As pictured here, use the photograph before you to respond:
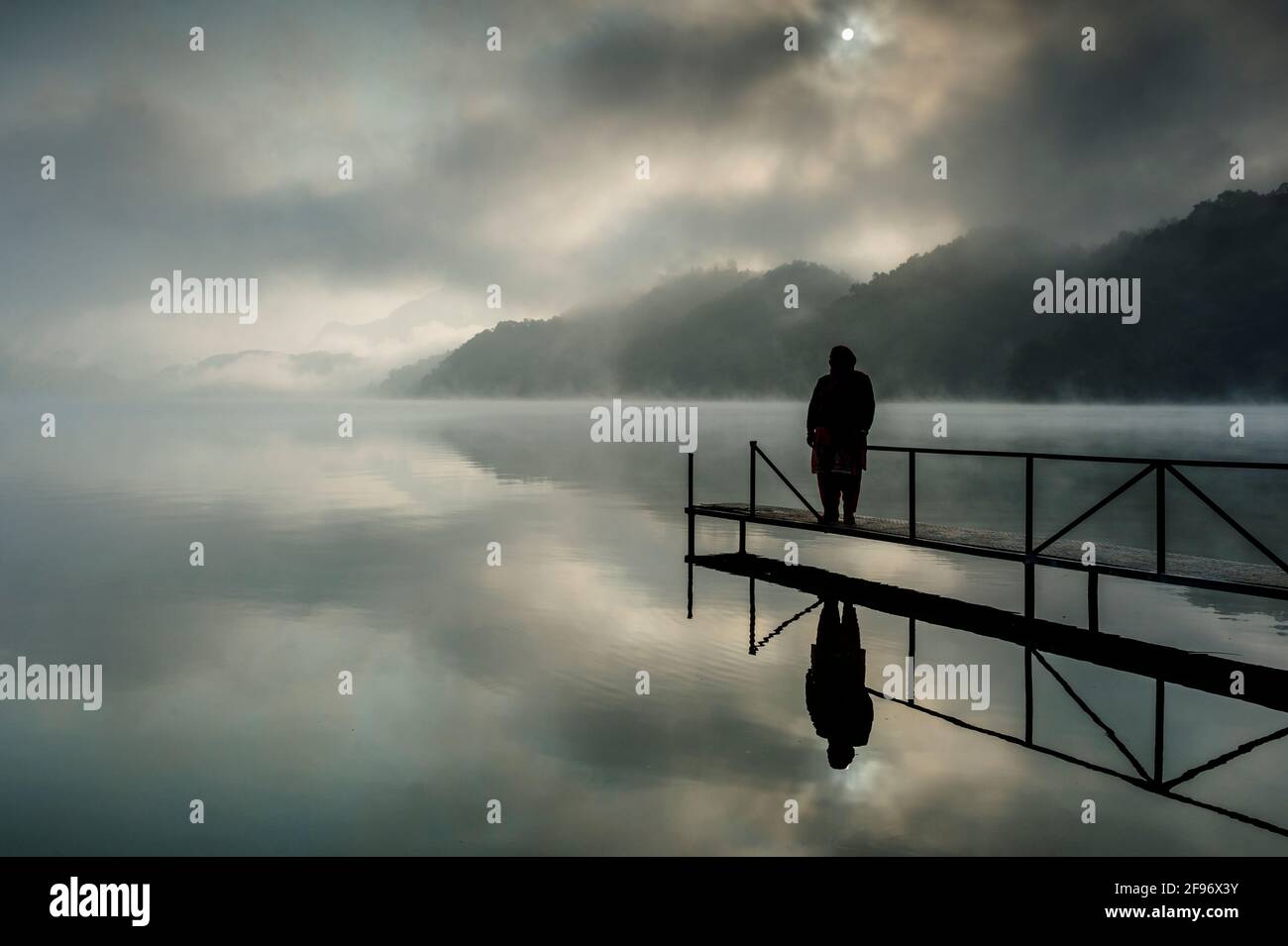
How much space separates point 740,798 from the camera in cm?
785

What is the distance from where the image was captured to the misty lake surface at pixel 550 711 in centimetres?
743

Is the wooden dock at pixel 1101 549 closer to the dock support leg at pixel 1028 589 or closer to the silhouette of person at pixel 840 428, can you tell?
the dock support leg at pixel 1028 589

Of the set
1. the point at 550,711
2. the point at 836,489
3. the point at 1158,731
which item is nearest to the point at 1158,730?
the point at 1158,731

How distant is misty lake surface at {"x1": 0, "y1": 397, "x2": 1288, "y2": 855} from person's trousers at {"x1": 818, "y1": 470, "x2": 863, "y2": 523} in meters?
1.52

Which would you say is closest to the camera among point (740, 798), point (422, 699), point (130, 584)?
point (740, 798)

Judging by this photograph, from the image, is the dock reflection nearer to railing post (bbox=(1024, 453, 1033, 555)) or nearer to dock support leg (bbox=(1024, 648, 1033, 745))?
dock support leg (bbox=(1024, 648, 1033, 745))

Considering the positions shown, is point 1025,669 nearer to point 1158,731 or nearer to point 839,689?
point 1158,731

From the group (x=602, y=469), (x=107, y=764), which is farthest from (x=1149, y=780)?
(x=602, y=469)

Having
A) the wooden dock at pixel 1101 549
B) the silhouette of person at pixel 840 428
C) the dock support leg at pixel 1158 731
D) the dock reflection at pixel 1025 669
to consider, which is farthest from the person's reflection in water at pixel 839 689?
the dock support leg at pixel 1158 731

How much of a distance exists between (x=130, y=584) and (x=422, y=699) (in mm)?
10646

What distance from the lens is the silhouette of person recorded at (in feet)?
46.2

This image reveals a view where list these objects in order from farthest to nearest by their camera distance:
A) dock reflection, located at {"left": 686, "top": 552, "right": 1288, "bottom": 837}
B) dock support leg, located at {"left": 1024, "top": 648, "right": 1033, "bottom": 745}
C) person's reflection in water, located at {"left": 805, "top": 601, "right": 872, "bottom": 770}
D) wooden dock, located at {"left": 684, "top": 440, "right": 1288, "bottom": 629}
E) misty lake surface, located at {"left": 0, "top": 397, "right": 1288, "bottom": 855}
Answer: wooden dock, located at {"left": 684, "top": 440, "right": 1288, "bottom": 629} → dock support leg, located at {"left": 1024, "top": 648, "right": 1033, "bottom": 745} → person's reflection in water, located at {"left": 805, "top": 601, "right": 872, "bottom": 770} → dock reflection, located at {"left": 686, "top": 552, "right": 1288, "bottom": 837} → misty lake surface, located at {"left": 0, "top": 397, "right": 1288, "bottom": 855}

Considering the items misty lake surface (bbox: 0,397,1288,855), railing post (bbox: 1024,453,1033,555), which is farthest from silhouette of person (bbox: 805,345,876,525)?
railing post (bbox: 1024,453,1033,555)
